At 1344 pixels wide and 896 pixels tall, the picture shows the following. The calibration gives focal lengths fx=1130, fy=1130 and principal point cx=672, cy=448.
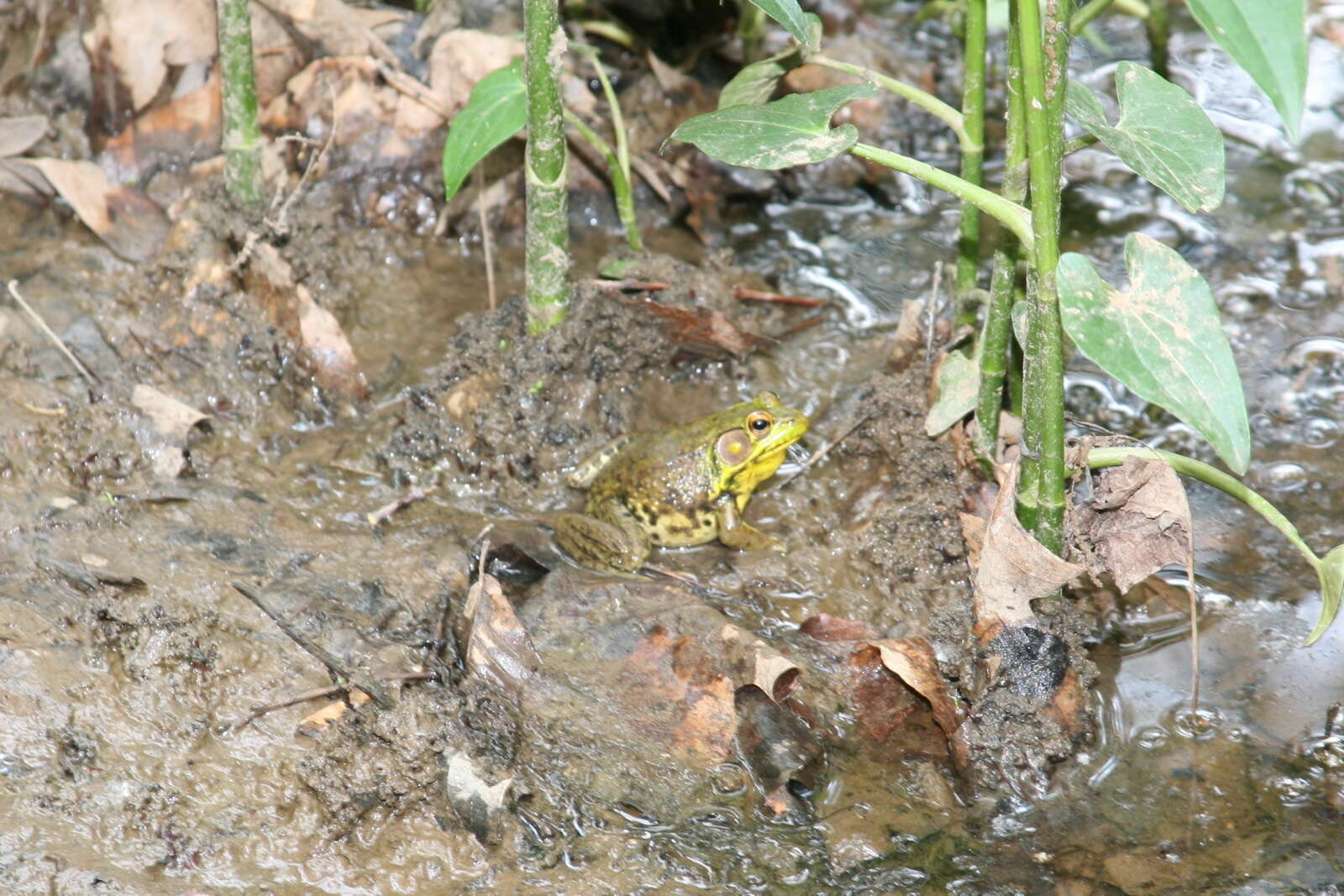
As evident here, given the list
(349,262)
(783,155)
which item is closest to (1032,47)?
(783,155)

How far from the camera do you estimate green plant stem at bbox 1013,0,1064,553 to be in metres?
2.58

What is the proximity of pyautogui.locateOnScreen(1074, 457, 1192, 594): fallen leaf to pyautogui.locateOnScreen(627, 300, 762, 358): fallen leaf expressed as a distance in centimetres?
177

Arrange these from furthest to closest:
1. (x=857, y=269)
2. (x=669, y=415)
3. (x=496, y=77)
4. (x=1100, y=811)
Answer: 1. (x=857, y=269)
2. (x=669, y=415)
3. (x=496, y=77)
4. (x=1100, y=811)

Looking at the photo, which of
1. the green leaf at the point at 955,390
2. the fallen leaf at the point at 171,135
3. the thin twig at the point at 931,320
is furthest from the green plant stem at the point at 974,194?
the fallen leaf at the point at 171,135

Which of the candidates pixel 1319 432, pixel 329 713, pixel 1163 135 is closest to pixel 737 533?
pixel 329 713

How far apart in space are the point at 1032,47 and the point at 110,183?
3.94 meters

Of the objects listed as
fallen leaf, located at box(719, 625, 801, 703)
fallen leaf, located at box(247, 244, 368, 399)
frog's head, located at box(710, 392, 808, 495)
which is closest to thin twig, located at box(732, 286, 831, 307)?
frog's head, located at box(710, 392, 808, 495)

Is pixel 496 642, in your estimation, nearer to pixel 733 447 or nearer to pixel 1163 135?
pixel 733 447

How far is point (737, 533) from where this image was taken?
13.5 feet

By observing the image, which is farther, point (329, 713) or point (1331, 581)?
point (329, 713)

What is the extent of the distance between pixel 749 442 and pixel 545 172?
120 centimetres

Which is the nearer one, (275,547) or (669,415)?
(275,547)

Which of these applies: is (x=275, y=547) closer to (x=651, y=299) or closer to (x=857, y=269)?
(x=651, y=299)

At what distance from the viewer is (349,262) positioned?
4.96m
